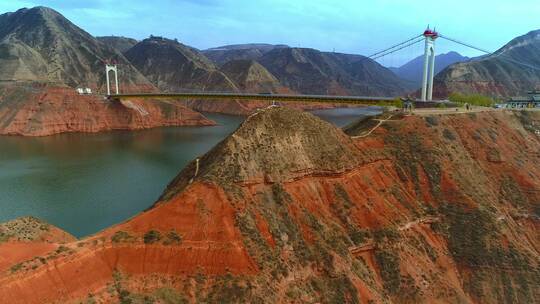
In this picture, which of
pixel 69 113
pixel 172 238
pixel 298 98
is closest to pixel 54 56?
pixel 69 113

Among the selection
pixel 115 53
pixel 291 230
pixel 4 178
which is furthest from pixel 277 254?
pixel 115 53

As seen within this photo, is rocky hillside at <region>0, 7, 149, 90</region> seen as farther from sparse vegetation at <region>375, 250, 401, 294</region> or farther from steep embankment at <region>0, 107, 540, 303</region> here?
sparse vegetation at <region>375, 250, 401, 294</region>

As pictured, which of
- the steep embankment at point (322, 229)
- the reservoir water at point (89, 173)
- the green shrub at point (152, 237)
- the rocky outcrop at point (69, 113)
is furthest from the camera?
the rocky outcrop at point (69, 113)

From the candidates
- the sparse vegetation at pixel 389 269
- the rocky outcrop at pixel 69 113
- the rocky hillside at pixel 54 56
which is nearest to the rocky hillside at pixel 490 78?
the rocky outcrop at pixel 69 113

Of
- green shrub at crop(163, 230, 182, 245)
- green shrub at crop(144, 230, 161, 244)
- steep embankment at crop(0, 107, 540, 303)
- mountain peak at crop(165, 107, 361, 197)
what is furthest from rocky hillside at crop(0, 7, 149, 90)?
green shrub at crop(163, 230, 182, 245)

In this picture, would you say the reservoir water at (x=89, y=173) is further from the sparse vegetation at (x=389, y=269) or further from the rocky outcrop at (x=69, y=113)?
the sparse vegetation at (x=389, y=269)

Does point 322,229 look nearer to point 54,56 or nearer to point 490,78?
point 54,56
